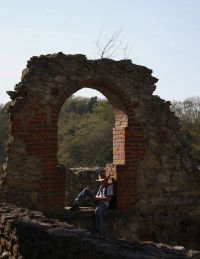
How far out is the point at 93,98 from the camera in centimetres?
4159

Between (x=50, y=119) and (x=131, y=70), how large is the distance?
1.89m

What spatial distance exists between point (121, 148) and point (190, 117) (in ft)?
61.7

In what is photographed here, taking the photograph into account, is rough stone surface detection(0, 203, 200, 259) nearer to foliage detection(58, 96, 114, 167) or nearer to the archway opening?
the archway opening

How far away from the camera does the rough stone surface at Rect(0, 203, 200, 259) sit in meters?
4.65

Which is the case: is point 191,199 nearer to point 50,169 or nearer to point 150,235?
point 150,235

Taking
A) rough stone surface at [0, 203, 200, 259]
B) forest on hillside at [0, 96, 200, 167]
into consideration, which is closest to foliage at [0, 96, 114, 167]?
forest on hillside at [0, 96, 200, 167]

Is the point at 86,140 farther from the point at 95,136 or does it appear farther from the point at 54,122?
the point at 54,122

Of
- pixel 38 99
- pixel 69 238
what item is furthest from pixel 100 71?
pixel 69 238

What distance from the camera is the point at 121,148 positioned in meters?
9.29

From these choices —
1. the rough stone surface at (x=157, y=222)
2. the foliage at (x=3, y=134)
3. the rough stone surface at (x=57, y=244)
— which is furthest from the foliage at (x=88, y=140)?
the rough stone surface at (x=57, y=244)

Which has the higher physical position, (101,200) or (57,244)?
(101,200)

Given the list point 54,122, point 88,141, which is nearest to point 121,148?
point 54,122

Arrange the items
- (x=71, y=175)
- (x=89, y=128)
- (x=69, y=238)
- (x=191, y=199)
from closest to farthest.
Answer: (x=69, y=238), (x=191, y=199), (x=71, y=175), (x=89, y=128)

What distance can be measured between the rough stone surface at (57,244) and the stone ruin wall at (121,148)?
1.28 m
